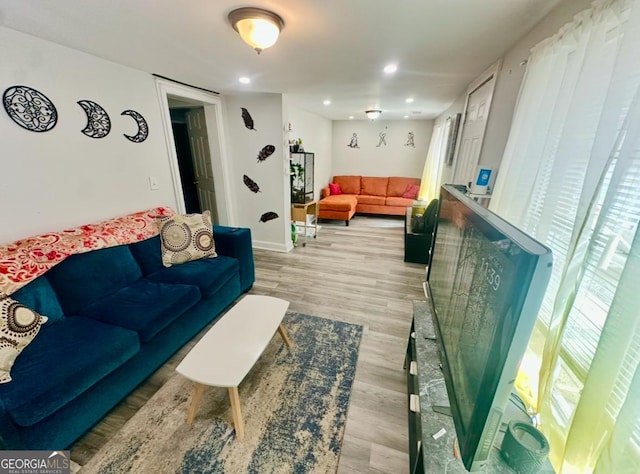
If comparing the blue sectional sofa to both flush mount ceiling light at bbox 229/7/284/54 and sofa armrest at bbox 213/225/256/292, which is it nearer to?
sofa armrest at bbox 213/225/256/292

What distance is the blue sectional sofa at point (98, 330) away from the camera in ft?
3.78

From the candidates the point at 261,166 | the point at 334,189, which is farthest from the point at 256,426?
the point at 334,189

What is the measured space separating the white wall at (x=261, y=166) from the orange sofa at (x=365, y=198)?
1733mm

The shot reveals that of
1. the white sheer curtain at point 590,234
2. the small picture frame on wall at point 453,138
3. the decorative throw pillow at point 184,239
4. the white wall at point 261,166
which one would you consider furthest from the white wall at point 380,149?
the white sheer curtain at point 590,234

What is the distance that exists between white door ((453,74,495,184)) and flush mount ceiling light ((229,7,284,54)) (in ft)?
5.89

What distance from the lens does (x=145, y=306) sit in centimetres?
171

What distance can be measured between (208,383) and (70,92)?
7.80 feet

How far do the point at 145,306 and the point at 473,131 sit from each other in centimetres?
332

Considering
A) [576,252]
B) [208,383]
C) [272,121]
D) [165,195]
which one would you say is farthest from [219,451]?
Result: [272,121]

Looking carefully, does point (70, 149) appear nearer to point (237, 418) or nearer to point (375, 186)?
point (237, 418)

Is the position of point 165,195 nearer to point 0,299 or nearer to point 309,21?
point 0,299

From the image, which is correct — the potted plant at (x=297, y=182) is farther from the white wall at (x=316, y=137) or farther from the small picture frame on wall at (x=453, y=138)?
the small picture frame on wall at (x=453, y=138)

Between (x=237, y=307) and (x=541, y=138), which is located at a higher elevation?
(x=541, y=138)

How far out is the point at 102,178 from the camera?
2.14m
